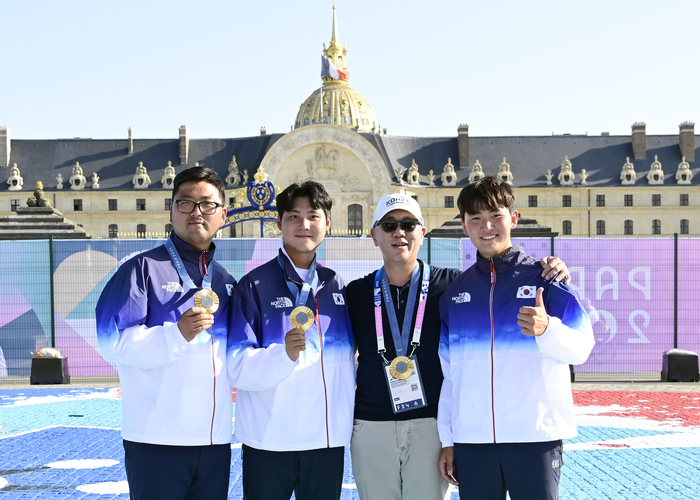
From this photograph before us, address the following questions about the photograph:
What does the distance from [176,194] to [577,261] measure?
8826 millimetres

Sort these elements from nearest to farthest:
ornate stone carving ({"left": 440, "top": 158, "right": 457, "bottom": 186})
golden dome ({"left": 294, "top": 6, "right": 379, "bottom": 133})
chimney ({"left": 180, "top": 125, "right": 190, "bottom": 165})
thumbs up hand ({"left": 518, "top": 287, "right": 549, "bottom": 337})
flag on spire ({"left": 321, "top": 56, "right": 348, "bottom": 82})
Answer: thumbs up hand ({"left": 518, "top": 287, "right": 549, "bottom": 337}) → flag on spire ({"left": 321, "top": 56, "right": 348, "bottom": 82}) → ornate stone carving ({"left": 440, "top": 158, "right": 457, "bottom": 186}) → chimney ({"left": 180, "top": 125, "right": 190, "bottom": 165}) → golden dome ({"left": 294, "top": 6, "right": 379, "bottom": 133})

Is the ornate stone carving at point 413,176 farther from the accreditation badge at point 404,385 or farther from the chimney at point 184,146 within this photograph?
the accreditation badge at point 404,385

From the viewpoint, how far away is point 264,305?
11.8 ft

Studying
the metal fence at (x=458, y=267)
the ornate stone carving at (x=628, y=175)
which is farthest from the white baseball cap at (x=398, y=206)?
the ornate stone carving at (x=628, y=175)

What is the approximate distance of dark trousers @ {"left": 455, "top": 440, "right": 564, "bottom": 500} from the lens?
325cm

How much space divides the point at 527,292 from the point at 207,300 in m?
1.57

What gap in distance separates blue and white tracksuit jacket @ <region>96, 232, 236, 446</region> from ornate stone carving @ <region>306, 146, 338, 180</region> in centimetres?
5416

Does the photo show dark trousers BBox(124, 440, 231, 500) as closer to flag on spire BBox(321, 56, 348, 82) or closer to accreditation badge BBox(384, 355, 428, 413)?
accreditation badge BBox(384, 355, 428, 413)

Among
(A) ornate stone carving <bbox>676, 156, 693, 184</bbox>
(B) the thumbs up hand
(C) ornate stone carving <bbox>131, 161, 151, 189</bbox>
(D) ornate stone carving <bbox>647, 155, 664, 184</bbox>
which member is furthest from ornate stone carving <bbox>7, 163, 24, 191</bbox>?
(B) the thumbs up hand

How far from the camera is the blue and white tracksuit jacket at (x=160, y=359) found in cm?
327

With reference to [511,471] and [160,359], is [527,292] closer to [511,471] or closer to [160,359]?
[511,471]

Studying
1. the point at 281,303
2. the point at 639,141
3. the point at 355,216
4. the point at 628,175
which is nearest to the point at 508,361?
the point at 281,303

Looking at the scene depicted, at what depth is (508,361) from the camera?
132 inches

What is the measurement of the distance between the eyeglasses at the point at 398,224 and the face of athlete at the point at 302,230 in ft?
1.12
